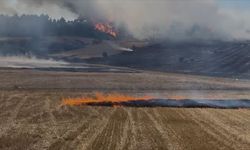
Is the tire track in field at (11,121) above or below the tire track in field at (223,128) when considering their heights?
below

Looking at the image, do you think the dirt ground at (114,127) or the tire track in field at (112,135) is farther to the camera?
the dirt ground at (114,127)

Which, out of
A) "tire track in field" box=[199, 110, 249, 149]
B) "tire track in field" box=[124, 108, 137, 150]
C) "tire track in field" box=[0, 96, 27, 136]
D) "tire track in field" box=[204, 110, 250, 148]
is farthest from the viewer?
Answer: "tire track in field" box=[0, 96, 27, 136]

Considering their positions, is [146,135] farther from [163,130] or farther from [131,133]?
[163,130]

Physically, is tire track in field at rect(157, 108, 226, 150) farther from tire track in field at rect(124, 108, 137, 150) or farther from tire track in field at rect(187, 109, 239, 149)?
tire track in field at rect(124, 108, 137, 150)

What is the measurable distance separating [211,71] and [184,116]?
11565 centimetres

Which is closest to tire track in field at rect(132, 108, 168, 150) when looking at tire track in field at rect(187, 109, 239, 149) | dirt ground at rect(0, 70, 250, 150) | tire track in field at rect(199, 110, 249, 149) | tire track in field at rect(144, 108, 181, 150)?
dirt ground at rect(0, 70, 250, 150)

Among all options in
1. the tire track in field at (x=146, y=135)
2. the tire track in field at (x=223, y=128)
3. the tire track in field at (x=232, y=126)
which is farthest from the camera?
the tire track in field at (x=232, y=126)

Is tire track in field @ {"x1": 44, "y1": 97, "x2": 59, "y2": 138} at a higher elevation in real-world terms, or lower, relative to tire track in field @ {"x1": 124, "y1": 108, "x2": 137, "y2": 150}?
lower

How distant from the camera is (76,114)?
156ft

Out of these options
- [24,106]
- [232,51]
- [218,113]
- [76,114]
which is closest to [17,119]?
[76,114]

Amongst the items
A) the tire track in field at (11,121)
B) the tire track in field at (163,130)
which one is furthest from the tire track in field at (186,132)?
the tire track in field at (11,121)

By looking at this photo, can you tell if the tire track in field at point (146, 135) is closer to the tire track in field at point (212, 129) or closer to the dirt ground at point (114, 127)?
the dirt ground at point (114, 127)

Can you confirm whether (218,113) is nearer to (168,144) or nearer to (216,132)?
(216,132)

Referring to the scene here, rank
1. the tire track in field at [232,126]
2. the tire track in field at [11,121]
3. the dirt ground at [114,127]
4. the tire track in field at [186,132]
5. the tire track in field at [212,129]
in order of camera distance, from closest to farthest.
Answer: the dirt ground at [114,127] < the tire track in field at [186,132] < the tire track in field at [212,129] < the tire track in field at [232,126] < the tire track in field at [11,121]
